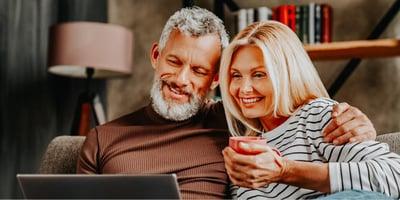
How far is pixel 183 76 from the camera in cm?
173

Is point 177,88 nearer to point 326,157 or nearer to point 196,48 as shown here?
point 196,48

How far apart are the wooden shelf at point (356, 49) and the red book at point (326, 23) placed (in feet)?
0.26

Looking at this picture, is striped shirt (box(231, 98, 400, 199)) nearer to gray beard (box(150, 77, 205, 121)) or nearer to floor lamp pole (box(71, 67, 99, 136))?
gray beard (box(150, 77, 205, 121))

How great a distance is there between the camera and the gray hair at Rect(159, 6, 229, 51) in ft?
5.80

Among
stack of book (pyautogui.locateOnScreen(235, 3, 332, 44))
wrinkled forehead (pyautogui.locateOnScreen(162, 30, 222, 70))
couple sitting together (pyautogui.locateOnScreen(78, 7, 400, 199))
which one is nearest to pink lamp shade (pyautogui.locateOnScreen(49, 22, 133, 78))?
stack of book (pyautogui.locateOnScreen(235, 3, 332, 44))

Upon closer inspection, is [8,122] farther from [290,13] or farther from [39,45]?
[290,13]

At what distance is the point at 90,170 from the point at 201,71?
41 cm

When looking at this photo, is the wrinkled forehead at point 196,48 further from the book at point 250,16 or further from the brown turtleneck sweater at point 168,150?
the book at point 250,16

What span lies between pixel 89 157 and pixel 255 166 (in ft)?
1.98

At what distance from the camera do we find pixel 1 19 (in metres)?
3.17

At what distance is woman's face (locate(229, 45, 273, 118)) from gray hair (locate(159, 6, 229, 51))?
0.20 m

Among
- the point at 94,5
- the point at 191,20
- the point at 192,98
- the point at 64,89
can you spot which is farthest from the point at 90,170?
the point at 94,5

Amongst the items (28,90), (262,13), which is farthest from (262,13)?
(28,90)

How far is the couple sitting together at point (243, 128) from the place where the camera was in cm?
130
